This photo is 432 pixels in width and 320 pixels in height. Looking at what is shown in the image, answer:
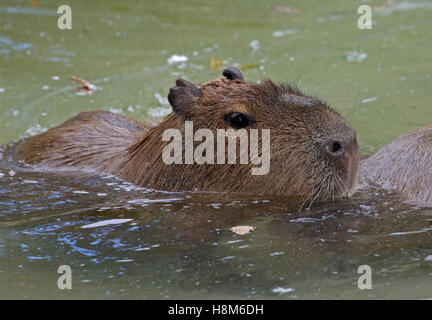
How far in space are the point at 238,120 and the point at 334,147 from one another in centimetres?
80

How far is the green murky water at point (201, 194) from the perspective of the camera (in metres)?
4.20

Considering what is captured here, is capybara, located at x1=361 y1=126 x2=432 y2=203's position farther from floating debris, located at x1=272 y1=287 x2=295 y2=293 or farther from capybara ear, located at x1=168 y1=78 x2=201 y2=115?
floating debris, located at x1=272 y1=287 x2=295 y2=293

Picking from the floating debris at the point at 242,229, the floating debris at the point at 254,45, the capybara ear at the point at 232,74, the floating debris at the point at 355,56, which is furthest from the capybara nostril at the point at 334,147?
the floating debris at the point at 254,45

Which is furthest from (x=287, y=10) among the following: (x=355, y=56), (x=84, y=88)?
(x=84, y=88)

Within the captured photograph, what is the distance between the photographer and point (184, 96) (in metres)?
5.59

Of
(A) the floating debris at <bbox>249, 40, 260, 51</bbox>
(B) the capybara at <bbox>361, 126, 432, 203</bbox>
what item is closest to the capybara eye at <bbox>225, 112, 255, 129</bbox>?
(B) the capybara at <bbox>361, 126, 432, 203</bbox>

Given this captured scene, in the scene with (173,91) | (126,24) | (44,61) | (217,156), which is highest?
(126,24)

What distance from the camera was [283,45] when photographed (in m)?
10.4

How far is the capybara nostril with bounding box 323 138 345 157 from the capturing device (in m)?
5.11

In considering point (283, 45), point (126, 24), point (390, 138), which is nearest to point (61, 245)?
point (390, 138)

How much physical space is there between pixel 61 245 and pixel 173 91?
4.98 ft

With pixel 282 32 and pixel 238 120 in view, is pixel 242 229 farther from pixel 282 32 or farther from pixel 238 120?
pixel 282 32

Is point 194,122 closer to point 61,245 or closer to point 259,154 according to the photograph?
point 259,154

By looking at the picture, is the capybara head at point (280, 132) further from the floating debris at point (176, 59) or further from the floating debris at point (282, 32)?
the floating debris at point (282, 32)
